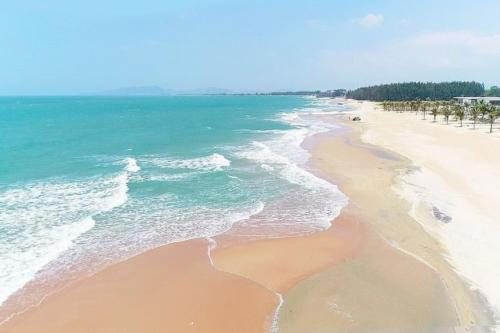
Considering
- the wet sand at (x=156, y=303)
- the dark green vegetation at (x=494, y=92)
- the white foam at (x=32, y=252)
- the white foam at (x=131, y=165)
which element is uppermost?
the dark green vegetation at (x=494, y=92)

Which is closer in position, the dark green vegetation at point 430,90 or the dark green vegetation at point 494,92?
the dark green vegetation at point 494,92

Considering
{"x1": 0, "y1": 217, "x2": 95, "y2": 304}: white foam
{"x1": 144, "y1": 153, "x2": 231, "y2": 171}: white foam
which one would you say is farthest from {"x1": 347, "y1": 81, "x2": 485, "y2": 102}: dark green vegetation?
{"x1": 0, "y1": 217, "x2": 95, "y2": 304}: white foam

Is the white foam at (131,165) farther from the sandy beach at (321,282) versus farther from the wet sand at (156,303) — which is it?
the wet sand at (156,303)

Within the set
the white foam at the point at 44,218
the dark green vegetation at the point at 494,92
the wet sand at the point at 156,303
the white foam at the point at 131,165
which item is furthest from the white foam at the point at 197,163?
the dark green vegetation at the point at 494,92

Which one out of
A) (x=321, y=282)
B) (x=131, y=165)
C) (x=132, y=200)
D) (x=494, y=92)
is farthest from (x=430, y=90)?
(x=321, y=282)

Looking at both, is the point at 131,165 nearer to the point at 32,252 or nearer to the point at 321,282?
the point at 32,252

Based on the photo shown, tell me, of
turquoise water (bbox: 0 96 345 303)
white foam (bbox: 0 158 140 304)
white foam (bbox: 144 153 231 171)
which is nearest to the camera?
white foam (bbox: 0 158 140 304)

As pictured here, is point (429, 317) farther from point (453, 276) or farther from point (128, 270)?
point (128, 270)

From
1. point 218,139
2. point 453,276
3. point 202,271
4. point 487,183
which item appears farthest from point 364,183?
point 218,139

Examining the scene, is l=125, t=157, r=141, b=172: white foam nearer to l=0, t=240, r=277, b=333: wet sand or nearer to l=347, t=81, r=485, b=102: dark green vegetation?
l=0, t=240, r=277, b=333: wet sand
